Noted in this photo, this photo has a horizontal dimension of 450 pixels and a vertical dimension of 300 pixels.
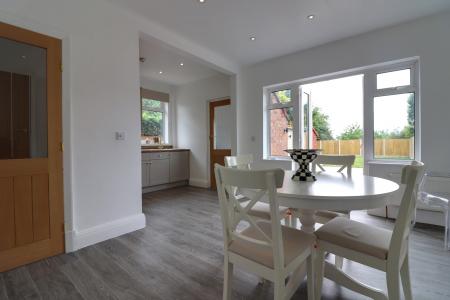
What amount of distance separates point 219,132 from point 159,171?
1623 mm

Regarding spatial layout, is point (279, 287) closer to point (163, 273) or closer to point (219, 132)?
point (163, 273)

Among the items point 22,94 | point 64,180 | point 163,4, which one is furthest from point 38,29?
point 64,180

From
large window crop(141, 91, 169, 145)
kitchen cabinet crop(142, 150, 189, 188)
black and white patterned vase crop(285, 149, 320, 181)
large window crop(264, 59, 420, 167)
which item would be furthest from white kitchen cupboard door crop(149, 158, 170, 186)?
black and white patterned vase crop(285, 149, 320, 181)

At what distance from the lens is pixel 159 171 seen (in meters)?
4.76

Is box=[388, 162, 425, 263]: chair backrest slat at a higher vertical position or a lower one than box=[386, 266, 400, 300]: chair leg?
higher

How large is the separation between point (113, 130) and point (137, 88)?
0.62 m

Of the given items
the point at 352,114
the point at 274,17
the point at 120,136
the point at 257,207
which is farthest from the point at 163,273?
the point at 352,114

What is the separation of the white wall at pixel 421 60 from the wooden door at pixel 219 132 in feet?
4.88

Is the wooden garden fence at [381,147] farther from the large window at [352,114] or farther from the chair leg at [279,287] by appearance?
the chair leg at [279,287]

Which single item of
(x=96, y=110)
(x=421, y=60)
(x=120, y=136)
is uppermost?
(x=421, y=60)

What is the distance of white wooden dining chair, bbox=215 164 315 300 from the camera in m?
1.01

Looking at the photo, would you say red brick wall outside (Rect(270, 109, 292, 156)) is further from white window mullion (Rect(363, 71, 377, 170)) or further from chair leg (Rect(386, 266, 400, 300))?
chair leg (Rect(386, 266, 400, 300))

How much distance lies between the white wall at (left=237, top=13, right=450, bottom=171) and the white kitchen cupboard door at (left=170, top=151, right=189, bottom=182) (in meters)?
2.85

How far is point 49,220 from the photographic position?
1.98m
